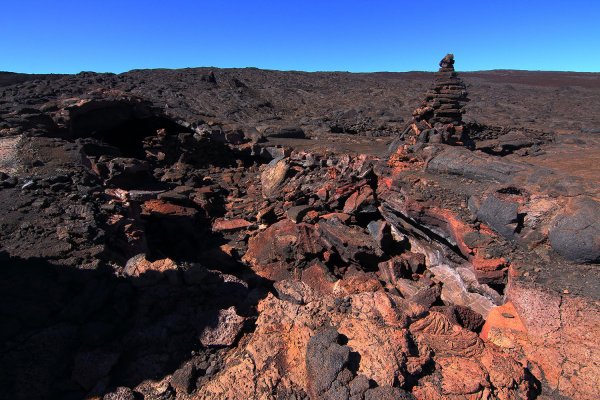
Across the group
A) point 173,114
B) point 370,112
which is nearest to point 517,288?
point 173,114

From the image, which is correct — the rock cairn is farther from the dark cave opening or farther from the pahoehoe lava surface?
the dark cave opening

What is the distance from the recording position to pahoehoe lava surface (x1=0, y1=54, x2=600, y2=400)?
305cm

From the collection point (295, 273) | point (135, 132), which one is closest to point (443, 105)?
point (295, 273)

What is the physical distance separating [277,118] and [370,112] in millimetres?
4536

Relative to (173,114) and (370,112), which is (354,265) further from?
(370,112)

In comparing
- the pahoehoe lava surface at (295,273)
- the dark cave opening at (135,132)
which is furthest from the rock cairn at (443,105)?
the dark cave opening at (135,132)

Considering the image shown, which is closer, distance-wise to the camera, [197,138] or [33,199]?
[33,199]

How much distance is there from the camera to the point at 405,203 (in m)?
5.67

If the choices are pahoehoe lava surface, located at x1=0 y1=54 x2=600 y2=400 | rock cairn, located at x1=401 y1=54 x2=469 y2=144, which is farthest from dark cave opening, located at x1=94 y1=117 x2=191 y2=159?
rock cairn, located at x1=401 y1=54 x2=469 y2=144

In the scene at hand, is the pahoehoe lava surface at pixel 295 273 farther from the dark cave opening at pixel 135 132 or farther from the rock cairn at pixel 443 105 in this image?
the dark cave opening at pixel 135 132

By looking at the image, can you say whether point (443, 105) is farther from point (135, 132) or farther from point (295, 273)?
point (135, 132)

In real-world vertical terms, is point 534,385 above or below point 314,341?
below

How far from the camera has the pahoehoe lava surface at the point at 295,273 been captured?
10.0ft

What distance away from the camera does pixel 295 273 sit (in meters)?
5.64
